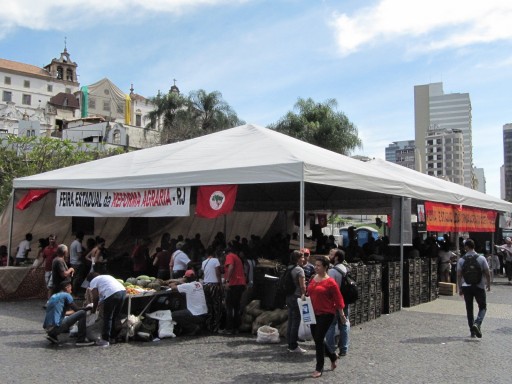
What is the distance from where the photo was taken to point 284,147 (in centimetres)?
1094

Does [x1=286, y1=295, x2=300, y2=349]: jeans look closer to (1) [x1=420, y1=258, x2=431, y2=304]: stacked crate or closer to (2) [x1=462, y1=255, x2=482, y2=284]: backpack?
(2) [x1=462, y1=255, x2=482, y2=284]: backpack

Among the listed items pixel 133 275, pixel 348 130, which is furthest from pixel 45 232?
pixel 348 130

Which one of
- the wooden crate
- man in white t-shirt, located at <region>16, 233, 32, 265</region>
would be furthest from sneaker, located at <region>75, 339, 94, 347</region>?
the wooden crate

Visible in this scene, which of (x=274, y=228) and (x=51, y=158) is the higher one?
(x=51, y=158)

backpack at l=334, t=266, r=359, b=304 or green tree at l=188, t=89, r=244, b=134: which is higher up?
green tree at l=188, t=89, r=244, b=134

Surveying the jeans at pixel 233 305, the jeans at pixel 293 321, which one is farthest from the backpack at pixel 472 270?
the jeans at pixel 233 305

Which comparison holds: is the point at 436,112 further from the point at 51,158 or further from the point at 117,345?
the point at 117,345

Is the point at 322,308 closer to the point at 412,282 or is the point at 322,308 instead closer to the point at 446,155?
the point at 412,282

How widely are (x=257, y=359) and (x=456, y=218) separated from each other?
36.1 feet

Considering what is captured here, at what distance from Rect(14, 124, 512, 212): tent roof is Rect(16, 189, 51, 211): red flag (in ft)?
0.97

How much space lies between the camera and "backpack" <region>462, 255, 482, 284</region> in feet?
28.9

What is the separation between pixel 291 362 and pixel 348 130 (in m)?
35.9

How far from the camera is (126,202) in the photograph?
11.8m

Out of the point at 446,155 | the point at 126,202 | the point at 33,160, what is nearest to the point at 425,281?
the point at 126,202
